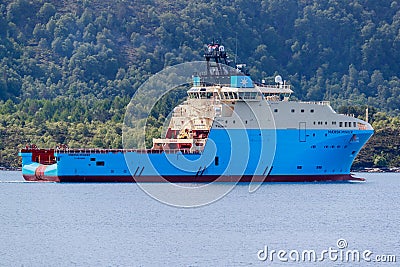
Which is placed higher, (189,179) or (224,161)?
(224,161)

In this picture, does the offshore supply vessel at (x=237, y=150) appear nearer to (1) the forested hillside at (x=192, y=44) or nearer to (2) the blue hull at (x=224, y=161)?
(2) the blue hull at (x=224, y=161)

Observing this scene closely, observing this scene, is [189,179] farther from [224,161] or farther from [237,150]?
[237,150]

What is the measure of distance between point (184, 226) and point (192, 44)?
112 metres

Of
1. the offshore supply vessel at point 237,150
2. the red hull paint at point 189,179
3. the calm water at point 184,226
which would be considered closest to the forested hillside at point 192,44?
the red hull paint at point 189,179

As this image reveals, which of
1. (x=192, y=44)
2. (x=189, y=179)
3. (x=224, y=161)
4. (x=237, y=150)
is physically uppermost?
(x=192, y=44)

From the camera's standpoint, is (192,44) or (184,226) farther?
(192,44)

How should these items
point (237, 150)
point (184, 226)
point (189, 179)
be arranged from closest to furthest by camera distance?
point (184, 226), point (189, 179), point (237, 150)

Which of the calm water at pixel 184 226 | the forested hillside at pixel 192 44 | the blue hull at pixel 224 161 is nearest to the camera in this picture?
the calm water at pixel 184 226

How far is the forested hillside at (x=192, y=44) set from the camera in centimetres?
14825

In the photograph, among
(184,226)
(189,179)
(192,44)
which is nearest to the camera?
(184,226)

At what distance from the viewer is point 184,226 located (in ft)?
160

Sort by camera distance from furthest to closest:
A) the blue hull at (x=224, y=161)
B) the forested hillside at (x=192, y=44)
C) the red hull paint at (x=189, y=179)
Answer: the forested hillside at (x=192, y=44) < the red hull paint at (x=189, y=179) < the blue hull at (x=224, y=161)

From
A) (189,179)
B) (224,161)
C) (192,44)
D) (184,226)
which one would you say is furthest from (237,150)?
(192,44)

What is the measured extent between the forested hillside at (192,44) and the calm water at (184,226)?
69001mm
